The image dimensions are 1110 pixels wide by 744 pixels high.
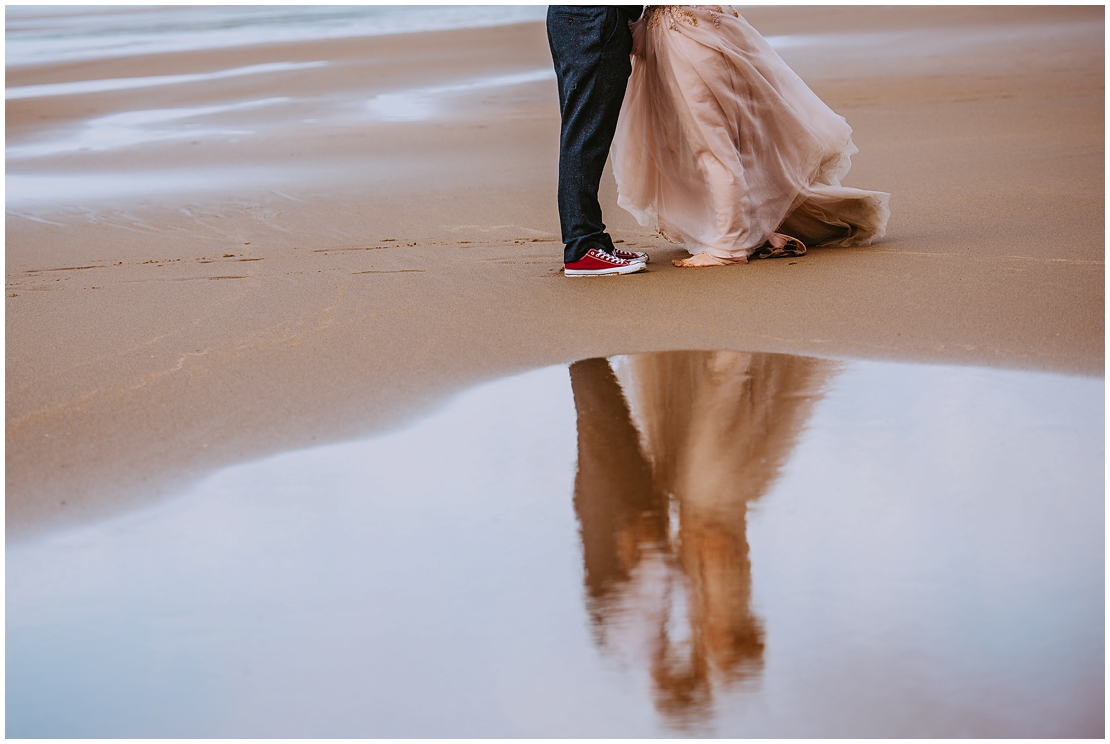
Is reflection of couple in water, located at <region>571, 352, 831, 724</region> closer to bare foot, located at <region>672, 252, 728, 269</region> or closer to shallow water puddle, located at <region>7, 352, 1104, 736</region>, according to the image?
shallow water puddle, located at <region>7, 352, 1104, 736</region>

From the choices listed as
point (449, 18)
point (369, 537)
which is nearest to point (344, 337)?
point (369, 537)

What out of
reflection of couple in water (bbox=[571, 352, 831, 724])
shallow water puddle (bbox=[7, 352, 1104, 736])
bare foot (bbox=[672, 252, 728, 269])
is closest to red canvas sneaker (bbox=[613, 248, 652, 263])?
bare foot (bbox=[672, 252, 728, 269])

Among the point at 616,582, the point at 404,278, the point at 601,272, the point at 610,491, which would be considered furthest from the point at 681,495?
the point at 404,278

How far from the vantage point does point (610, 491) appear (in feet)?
7.32

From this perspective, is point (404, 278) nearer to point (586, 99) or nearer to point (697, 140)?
point (586, 99)

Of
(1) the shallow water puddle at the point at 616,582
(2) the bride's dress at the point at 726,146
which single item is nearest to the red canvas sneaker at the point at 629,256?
(2) the bride's dress at the point at 726,146

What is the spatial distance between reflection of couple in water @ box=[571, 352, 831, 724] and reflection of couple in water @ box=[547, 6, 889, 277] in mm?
1233

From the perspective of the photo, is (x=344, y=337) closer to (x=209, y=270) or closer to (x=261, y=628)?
(x=209, y=270)

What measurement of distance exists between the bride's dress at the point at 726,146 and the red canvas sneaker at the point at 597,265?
1.15ft

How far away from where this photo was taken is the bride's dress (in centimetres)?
405

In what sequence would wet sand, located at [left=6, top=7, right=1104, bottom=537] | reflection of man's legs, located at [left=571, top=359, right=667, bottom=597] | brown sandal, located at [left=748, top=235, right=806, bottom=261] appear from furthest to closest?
brown sandal, located at [left=748, top=235, right=806, bottom=261] < wet sand, located at [left=6, top=7, right=1104, bottom=537] < reflection of man's legs, located at [left=571, top=359, right=667, bottom=597]

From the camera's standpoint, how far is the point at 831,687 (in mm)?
1595

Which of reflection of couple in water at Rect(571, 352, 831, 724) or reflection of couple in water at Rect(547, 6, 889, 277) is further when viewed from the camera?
reflection of couple in water at Rect(547, 6, 889, 277)

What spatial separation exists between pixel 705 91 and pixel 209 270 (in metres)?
2.13
